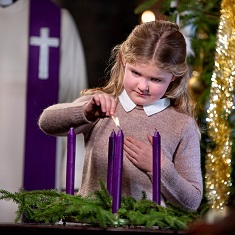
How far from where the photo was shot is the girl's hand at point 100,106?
3.09 m

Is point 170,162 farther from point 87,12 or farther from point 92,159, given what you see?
point 87,12

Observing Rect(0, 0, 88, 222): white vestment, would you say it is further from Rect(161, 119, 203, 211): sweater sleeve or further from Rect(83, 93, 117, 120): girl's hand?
Rect(83, 93, 117, 120): girl's hand

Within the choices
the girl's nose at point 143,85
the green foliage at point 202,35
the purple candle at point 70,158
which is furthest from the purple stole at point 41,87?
the purple candle at point 70,158

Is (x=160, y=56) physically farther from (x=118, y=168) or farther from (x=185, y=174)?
(x=118, y=168)

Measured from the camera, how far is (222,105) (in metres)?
4.50

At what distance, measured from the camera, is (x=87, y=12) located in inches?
312

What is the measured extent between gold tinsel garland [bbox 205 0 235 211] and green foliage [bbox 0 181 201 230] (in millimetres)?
1413

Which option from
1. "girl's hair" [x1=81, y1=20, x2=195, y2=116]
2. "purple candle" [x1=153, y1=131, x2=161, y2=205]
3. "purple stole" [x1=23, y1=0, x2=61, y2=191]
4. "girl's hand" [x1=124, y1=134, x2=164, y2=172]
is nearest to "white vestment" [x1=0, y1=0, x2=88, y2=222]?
"purple stole" [x1=23, y1=0, x2=61, y2=191]

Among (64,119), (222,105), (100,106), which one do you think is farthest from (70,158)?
(222,105)

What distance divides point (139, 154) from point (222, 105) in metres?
1.34

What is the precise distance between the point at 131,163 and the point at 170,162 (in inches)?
8.8

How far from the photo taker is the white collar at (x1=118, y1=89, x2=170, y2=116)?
11.6 ft

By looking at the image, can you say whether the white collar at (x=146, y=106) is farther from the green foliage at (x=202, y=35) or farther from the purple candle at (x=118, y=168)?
the green foliage at (x=202, y=35)

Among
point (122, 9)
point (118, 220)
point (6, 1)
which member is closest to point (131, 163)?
point (118, 220)
